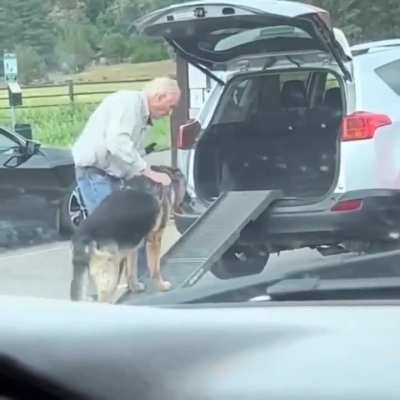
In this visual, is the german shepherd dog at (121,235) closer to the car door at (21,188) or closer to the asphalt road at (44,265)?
the asphalt road at (44,265)

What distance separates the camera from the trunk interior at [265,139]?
7020 mm

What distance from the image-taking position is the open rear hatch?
245 inches

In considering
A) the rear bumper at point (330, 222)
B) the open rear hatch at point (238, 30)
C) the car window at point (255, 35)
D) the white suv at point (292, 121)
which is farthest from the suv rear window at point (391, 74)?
the rear bumper at point (330, 222)

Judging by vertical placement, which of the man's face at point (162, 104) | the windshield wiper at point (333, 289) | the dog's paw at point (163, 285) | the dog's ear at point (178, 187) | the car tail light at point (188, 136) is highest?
the windshield wiper at point (333, 289)

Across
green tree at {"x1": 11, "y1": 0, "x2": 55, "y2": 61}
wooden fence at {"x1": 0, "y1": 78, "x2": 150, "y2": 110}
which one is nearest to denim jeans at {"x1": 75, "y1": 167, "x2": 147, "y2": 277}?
wooden fence at {"x1": 0, "y1": 78, "x2": 150, "y2": 110}

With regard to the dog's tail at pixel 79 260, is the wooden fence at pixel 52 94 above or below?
above

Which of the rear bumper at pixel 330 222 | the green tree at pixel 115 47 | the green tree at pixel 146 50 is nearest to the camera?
the rear bumper at pixel 330 222

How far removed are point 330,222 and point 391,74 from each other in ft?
3.07

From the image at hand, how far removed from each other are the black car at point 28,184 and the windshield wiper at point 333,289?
652cm

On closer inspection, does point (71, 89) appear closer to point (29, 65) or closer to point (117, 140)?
point (29, 65)

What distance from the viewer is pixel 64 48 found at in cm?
883

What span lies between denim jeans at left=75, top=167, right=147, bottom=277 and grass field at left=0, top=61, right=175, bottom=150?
0.91m

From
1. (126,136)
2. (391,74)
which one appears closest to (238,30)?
(391,74)

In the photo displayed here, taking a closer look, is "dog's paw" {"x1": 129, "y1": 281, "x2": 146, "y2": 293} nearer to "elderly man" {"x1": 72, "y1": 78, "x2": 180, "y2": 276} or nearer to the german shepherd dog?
the german shepherd dog
